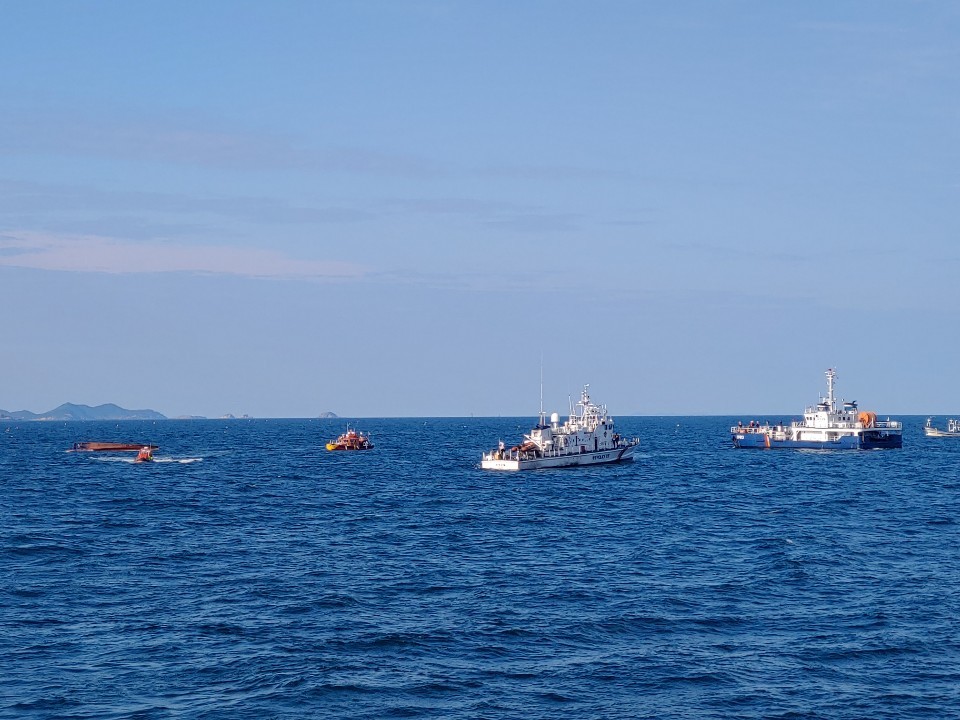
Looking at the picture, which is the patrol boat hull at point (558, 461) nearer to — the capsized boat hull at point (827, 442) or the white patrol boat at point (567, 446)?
the white patrol boat at point (567, 446)

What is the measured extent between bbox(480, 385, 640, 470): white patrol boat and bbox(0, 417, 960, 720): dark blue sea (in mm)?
35543

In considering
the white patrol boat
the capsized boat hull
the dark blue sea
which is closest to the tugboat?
the capsized boat hull

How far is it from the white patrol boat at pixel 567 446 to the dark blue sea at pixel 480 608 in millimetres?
35543

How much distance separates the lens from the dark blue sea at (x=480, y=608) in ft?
110

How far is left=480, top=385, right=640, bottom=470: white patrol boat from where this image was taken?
132 metres

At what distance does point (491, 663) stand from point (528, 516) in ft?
149

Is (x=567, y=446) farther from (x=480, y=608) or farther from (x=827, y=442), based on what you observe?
(x=480, y=608)

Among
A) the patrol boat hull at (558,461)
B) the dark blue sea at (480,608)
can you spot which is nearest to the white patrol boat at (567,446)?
the patrol boat hull at (558,461)

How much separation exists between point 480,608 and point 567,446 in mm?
91549

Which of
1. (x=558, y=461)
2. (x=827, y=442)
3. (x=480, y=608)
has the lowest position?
(x=480, y=608)

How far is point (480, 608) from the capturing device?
4594cm

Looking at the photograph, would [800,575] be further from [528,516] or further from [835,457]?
[835,457]

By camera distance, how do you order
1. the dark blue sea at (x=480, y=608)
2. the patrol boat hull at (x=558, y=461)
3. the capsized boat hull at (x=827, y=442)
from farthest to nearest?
the capsized boat hull at (x=827, y=442) < the patrol boat hull at (x=558, y=461) < the dark blue sea at (x=480, y=608)

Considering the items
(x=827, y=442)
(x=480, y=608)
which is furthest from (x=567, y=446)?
(x=480, y=608)
